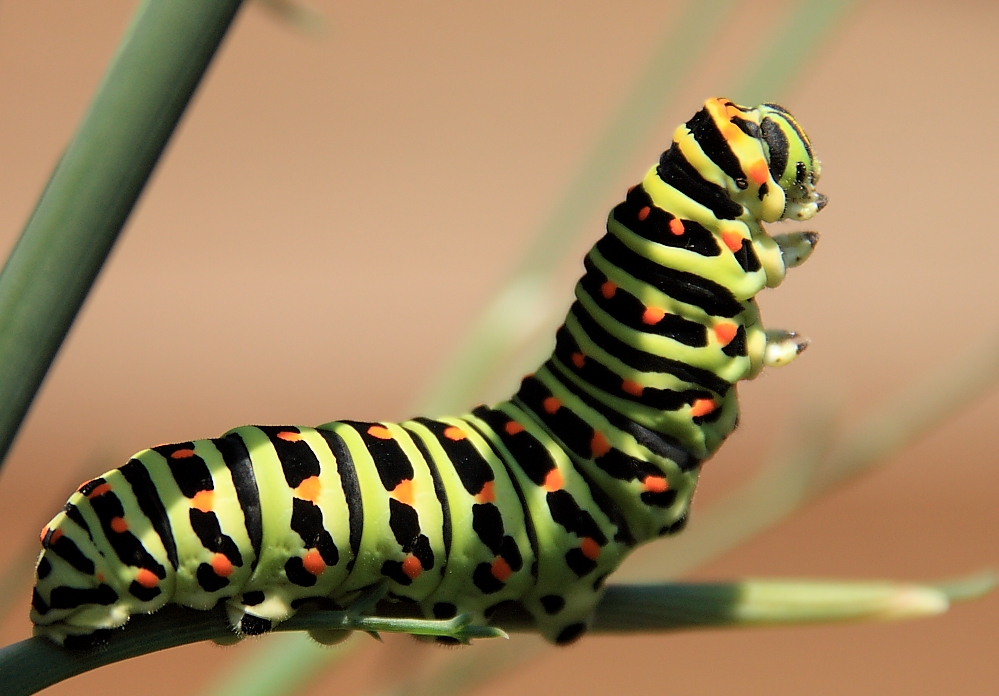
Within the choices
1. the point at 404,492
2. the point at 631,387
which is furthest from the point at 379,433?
the point at 631,387

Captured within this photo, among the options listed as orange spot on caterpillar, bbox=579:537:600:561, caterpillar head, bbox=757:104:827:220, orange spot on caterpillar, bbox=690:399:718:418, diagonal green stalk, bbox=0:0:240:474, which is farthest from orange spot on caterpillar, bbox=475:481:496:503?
diagonal green stalk, bbox=0:0:240:474

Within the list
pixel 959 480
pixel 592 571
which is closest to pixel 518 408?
pixel 592 571

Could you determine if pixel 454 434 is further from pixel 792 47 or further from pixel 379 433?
pixel 792 47

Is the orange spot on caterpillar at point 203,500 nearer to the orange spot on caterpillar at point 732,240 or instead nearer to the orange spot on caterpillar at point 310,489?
the orange spot on caterpillar at point 310,489

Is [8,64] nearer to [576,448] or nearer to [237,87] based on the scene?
[237,87]

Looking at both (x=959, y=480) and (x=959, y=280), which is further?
(x=959, y=280)

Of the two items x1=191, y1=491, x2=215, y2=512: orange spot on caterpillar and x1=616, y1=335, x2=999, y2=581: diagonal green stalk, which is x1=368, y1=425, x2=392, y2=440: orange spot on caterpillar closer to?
x1=191, y1=491, x2=215, y2=512: orange spot on caterpillar
